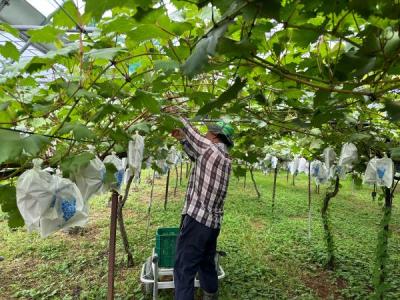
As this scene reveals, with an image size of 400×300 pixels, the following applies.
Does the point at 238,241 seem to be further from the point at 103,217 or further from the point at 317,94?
the point at 317,94

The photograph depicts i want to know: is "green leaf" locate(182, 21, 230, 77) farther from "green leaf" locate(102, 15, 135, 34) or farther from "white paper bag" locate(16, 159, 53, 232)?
"white paper bag" locate(16, 159, 53, 232)

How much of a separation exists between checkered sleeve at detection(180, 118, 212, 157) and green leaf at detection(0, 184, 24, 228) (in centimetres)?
150

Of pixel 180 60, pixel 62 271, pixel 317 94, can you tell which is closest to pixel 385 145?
pixel 317 94

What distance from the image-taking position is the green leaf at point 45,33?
1.04 m

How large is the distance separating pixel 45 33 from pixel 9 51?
21cm

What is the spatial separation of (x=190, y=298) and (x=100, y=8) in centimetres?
320

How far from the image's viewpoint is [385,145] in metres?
3.55

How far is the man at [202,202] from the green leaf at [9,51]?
2.03 metres

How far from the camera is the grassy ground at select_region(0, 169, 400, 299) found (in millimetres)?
4840

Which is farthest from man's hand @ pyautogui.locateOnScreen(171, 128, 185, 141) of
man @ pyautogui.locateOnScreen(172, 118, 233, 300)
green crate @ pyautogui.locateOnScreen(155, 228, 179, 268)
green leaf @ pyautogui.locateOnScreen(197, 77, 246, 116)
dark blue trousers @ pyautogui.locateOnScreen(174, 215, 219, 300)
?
green leaf @ pyautogui.locateOnScreen(197, 77, 246, 116)

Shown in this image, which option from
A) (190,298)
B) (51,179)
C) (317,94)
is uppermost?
(317,94)

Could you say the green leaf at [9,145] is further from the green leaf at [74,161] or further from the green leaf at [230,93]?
the green leaf at [230,93]

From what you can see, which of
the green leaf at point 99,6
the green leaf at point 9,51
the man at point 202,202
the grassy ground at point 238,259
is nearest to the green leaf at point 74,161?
the green leaf at point 9,51

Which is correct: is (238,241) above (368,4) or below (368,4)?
below
